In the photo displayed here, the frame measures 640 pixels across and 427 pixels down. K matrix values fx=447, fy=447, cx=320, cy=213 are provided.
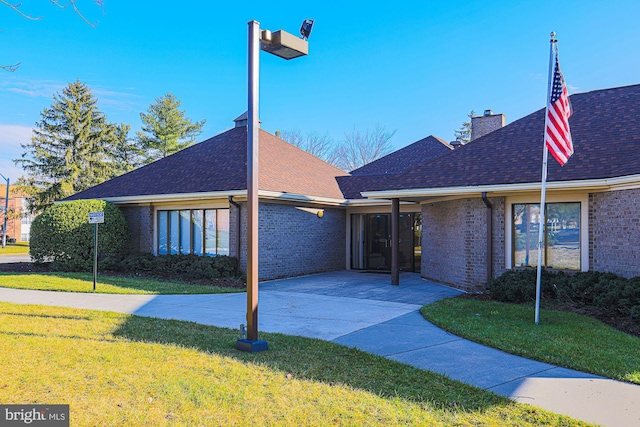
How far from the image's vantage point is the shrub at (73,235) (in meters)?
15.5

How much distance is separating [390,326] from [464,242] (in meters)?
5.12

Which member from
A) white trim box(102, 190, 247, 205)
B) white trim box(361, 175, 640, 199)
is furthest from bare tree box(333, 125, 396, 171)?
white trim box(361, 175, 640, 199)

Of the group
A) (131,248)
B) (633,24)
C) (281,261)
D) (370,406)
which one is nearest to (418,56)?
(633,24)

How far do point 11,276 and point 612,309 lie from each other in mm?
16035

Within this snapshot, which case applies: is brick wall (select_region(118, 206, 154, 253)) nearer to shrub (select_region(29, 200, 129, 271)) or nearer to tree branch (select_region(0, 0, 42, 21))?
shrub (select_region(29, 200, 129, 271))

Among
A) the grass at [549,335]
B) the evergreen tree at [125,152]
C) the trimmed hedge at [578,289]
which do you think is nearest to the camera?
the grass at [549,335]

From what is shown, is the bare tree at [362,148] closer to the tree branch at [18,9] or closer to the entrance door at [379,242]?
the entrance door at [379,242]

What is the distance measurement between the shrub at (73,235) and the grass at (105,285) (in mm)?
1398

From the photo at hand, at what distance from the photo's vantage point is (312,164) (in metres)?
19.9

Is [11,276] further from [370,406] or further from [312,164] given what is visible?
[370,406]

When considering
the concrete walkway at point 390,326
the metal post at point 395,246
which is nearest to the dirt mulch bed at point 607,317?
the concrete walkway at point 390,326

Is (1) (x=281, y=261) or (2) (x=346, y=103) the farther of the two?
(2) (x=346, y=103)

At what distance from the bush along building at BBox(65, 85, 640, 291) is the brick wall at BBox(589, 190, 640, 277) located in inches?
0.9

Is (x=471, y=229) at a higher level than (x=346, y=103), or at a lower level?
lower
